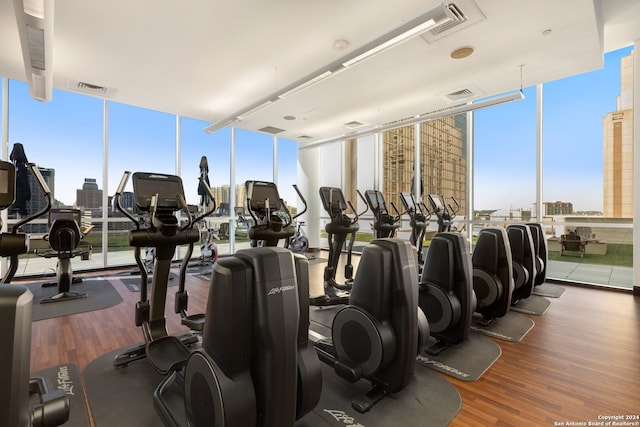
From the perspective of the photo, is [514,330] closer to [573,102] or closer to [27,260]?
[573,102]

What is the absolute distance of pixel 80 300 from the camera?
437 centimetres

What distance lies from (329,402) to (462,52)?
4.54 metres

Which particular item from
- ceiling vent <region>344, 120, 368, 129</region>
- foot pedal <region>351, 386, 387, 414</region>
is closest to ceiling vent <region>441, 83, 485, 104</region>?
ceiling vent <region>344, 120, 368, 129</region>

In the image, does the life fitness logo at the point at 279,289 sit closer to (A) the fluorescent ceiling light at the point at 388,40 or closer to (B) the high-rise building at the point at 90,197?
(A) the fluorescent ceiling light at the point at 388,40

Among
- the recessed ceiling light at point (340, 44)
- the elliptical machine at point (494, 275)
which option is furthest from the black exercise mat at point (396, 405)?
the recessed ceiling light at point (340, 44)

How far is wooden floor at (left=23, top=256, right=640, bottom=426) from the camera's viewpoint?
6.80 ft

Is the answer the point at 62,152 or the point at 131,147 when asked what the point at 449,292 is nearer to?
the point at 131,147

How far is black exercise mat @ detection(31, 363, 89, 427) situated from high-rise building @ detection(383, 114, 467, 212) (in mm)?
6277

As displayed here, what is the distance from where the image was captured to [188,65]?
15.7 feet

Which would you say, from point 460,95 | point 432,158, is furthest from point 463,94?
point 432,158

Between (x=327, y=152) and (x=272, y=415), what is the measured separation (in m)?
8.86

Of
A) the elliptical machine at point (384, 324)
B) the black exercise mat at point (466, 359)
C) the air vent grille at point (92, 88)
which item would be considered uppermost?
the air vent grille at point (92, 88)

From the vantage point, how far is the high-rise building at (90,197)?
642 cm

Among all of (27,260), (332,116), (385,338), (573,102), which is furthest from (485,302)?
(27,260)
